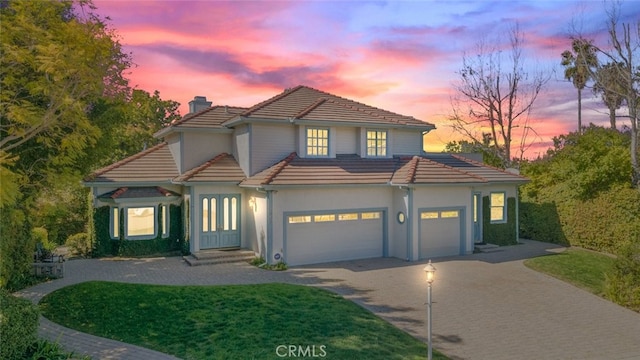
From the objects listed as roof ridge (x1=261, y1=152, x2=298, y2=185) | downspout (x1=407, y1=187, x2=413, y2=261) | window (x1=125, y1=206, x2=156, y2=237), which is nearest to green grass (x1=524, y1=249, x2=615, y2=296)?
downspout (x1=407, y1=187, x2=413, y2=261)

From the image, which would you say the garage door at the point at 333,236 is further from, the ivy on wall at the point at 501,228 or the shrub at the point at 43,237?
the shrub at the point at 43,237

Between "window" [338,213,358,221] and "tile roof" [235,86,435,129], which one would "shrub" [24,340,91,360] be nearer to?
"window" [338,213,358,221]

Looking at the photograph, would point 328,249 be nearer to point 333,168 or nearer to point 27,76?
point 333,168

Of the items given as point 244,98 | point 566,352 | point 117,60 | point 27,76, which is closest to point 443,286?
point 566,352

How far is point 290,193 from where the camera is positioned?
681 inches

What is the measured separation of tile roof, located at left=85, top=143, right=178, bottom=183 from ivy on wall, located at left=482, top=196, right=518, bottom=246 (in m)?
16.6

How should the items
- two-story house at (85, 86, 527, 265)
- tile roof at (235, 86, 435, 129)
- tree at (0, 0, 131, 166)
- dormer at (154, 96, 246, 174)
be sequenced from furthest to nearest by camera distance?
dormer at (154, 96, 246, 174)
tile roof at (235, 86, 435, 129)
two-story house at (85, 86, 527, 265)
tree at (0, 0, 131, 166)

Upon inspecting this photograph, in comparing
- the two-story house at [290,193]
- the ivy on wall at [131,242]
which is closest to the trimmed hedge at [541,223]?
the two-story house at [290,193]

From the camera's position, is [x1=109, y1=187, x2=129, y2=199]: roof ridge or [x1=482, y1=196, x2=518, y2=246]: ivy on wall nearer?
[x1=109, y1=187, x2=129, y2=199]: roof ridge

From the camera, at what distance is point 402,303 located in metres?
12.6

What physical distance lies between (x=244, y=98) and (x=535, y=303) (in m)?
20.8

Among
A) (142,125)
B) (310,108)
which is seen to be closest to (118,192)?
(310,108)

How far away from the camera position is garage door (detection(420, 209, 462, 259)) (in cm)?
1873

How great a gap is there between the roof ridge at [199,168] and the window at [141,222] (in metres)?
2.31
